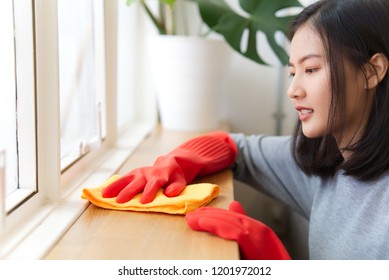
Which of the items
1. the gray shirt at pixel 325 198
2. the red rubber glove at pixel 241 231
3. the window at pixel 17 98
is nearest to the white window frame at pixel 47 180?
the window at pixel 17 98

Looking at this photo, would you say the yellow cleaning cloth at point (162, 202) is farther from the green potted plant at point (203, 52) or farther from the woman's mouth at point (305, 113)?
the green potted plant at point (203, 52)

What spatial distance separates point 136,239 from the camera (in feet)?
2.25

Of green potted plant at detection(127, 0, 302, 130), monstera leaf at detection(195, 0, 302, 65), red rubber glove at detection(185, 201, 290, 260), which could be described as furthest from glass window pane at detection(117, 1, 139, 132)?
red rubber glove at detection(185, 201, 290, 260)

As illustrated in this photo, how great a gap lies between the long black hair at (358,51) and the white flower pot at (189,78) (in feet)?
1.60

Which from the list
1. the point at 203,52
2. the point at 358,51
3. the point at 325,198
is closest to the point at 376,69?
the point at 358,51

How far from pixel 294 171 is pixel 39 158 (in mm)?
537

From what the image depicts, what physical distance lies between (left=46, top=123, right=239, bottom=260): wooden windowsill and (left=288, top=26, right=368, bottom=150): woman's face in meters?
0.21

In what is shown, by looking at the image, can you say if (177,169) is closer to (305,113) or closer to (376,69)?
(305,113)

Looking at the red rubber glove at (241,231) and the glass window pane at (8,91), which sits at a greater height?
the glass window pane at (8,91)

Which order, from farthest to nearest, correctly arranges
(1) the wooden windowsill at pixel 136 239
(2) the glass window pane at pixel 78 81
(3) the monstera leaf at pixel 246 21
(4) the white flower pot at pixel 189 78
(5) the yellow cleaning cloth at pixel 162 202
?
(4) the white flower pot at pixel 189 78 → (3) the monstera leaf at pixel 246 21 → (2) the glass window pane at pixel 78 81 → (5) the yellow cleaning cloth at pixel 162 202 → (1) the wooden windowsill at pixel 136 239

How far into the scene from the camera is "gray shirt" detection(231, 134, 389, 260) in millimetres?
805

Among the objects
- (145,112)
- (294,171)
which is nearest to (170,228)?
A: (294,171)

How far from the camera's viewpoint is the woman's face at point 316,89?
80 cm

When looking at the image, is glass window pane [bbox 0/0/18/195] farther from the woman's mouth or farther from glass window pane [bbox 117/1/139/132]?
glass window pane [bbox 117/1/139/132]
